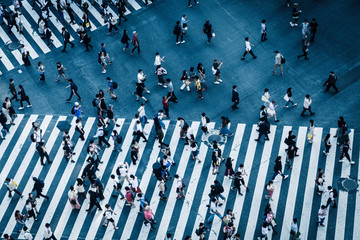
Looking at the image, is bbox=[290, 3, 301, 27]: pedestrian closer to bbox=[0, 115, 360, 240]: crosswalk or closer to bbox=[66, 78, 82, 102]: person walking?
bbox=[0, 115, 360, 240]: crosswalk

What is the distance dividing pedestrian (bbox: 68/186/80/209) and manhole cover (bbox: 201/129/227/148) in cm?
710

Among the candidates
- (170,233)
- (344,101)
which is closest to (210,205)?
(170,233)

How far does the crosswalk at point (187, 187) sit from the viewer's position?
23469 mm

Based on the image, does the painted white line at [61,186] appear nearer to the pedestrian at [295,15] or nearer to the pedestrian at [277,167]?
the pedestrian at [277,167]

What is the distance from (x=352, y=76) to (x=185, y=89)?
30.5ft

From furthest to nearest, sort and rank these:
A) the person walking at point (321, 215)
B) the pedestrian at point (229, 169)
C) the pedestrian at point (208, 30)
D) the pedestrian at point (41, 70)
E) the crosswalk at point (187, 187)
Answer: the pedestrian at point (208, 30) < the pedestrian at point (41, 70) < the pedestrian at point (229, 169) < the crosswalk at point (187, 187) < the person walking at point (321, 215)

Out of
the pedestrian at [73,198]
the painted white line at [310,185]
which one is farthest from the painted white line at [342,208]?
the pedestrian at [73,198]

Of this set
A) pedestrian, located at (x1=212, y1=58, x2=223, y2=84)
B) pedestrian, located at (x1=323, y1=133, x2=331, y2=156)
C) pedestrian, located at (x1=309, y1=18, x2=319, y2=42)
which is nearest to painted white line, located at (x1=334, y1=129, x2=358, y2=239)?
pedestrian, located at (x1=323, y1=133, x2=331, y2=156)

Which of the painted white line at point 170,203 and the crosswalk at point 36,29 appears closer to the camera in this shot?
the painted white line at point 170,203

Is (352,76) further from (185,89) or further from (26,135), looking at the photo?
(26,135)

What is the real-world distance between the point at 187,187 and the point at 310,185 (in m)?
5.71

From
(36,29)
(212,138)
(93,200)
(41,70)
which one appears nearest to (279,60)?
(212,138)

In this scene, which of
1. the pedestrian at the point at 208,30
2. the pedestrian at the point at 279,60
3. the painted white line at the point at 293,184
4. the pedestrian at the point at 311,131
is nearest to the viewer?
the painted white line at the point at 293,184

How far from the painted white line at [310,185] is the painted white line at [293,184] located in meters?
0.48
